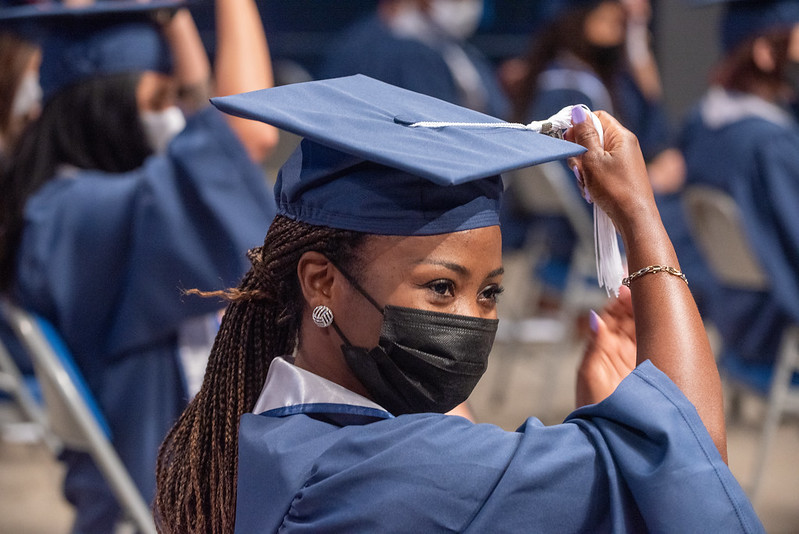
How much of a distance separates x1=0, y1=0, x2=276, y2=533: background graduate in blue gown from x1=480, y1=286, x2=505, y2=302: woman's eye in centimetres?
104

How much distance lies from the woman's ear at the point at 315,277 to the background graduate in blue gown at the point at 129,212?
0.96 meters

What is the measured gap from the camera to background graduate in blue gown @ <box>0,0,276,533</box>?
2.17 metres

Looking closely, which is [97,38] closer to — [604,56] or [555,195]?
[555,195]

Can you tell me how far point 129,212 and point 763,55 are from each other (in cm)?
257

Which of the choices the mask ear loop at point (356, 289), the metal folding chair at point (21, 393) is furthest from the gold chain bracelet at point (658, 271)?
the metal folding chair at point (21, 393)

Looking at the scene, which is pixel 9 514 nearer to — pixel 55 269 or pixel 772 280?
pixel 55 269

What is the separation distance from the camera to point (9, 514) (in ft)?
12.3

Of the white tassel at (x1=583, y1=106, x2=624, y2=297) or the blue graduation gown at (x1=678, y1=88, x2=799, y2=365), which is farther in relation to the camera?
the blue graduation gown at (x1=678, y1=88, x2=799, y2=365)

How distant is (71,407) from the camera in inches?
85.1

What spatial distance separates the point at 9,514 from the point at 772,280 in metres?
2.95

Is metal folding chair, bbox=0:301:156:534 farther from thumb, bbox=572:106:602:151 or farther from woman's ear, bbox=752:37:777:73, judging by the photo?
woman's ear, bbox=752:37:777:73

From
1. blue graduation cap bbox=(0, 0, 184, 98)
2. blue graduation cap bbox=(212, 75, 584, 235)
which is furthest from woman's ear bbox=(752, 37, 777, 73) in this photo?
blue graduation cap bbox=(212, 75, 584, 235)

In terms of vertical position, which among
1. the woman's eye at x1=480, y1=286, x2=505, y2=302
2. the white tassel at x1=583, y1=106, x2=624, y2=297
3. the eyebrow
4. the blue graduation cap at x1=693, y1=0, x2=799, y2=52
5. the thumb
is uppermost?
the blue graduation cap at x1=693, y1=0, x2=799, y2=52

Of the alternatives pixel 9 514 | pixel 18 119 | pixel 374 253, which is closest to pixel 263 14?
pixel 18 119
